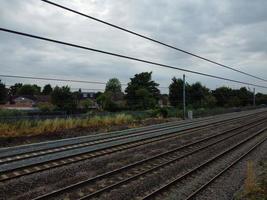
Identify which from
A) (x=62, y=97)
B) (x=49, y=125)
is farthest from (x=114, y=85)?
(x=49, y=125)

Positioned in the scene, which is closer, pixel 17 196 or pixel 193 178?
pixel 17 196

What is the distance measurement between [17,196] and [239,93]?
110242 millimetres

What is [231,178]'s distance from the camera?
484 inches

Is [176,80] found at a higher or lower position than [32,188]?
higher

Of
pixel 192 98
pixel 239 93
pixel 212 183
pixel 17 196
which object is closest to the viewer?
pixel 17 196

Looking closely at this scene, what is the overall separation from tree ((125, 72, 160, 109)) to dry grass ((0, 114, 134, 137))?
3412 cm

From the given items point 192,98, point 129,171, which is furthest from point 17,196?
point 192,98

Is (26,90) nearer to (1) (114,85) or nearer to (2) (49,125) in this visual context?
(1) (114,85)

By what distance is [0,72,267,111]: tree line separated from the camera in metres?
67.4

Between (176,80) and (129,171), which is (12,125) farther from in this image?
(176,80)

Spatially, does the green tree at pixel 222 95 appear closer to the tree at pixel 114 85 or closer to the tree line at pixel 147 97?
the tree line at pixel 147 97

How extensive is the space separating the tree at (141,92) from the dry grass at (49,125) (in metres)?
34.1

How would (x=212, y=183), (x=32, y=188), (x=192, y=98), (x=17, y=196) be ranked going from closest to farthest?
(x=17, y=196) → (x=32, y=188) → (x=212, y=183) → (x=192, y=98)

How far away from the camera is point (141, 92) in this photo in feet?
247
